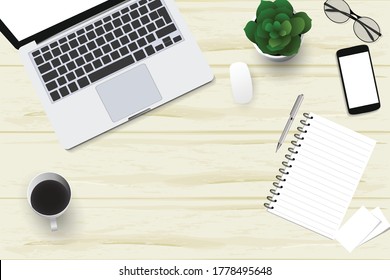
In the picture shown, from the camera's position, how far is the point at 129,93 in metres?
1.78

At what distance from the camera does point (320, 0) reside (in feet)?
6.00

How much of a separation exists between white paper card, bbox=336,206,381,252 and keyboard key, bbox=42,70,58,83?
77cm

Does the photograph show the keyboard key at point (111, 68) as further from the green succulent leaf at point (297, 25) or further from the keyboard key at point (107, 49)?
the green succulent leaf at point (297, 25)

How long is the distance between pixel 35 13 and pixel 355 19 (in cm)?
77

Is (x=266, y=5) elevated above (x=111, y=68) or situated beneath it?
elevated above

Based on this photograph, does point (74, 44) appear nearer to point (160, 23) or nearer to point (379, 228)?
point (160, 23)

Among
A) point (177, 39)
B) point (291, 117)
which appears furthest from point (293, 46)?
point (177, 39)

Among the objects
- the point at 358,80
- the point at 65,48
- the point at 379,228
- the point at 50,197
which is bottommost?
the point at 379,228

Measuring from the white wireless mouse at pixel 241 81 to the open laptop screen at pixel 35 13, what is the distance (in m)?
0.37

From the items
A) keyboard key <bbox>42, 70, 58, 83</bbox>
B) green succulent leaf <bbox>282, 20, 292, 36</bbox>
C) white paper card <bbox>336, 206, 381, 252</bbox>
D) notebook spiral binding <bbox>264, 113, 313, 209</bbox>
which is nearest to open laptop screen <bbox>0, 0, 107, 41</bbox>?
keyboard key <bbox>42, 70, 58, 83</bbox>

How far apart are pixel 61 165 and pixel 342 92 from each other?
0.69 m

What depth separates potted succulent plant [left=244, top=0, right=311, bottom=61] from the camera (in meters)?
1.66

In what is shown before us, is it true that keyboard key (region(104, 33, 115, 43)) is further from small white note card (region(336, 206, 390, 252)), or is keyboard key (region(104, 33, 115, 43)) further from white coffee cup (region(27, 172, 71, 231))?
small white note card (region(336, 206, 390, 252))

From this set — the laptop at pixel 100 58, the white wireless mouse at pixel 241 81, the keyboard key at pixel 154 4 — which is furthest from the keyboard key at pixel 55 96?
the white wireless mouse at pixel 241 81
